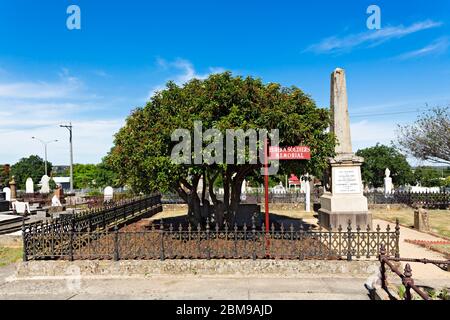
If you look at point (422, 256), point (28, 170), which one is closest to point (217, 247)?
point (422, 256)

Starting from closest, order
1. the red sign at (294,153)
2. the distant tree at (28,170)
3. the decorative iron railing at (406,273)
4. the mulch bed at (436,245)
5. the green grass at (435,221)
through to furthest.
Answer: the decorative iron railing at (406,273) → the red sign at (294,153) → the mulch bed at (436,245) → the green grass at (435,221) → the distant tree at (28,170)

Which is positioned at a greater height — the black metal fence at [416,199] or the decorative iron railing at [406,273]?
the decorative iron railing at [406,273]

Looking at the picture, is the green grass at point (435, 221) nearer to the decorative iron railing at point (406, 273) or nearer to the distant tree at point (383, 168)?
the decorative iron railing at point (406, 273)

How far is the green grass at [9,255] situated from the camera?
35.3 ft

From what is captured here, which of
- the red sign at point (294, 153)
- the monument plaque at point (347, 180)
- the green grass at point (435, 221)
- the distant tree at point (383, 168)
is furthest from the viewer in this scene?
the distant tree at point (383, 168)

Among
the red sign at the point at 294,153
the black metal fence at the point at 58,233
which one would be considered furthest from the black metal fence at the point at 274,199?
the red sign at the point at 294,153

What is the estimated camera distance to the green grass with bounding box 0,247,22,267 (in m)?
10.8

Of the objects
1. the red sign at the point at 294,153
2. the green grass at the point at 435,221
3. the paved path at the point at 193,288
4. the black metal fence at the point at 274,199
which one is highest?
the red sign at the point at 294,153

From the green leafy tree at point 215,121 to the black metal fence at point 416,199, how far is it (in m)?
17.5

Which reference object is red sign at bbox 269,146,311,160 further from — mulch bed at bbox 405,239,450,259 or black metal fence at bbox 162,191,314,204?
black metal fence at bbox 162,191,314,204

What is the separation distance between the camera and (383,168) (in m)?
68.9

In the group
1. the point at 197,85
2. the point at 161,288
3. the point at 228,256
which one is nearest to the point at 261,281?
the point at 228,256
